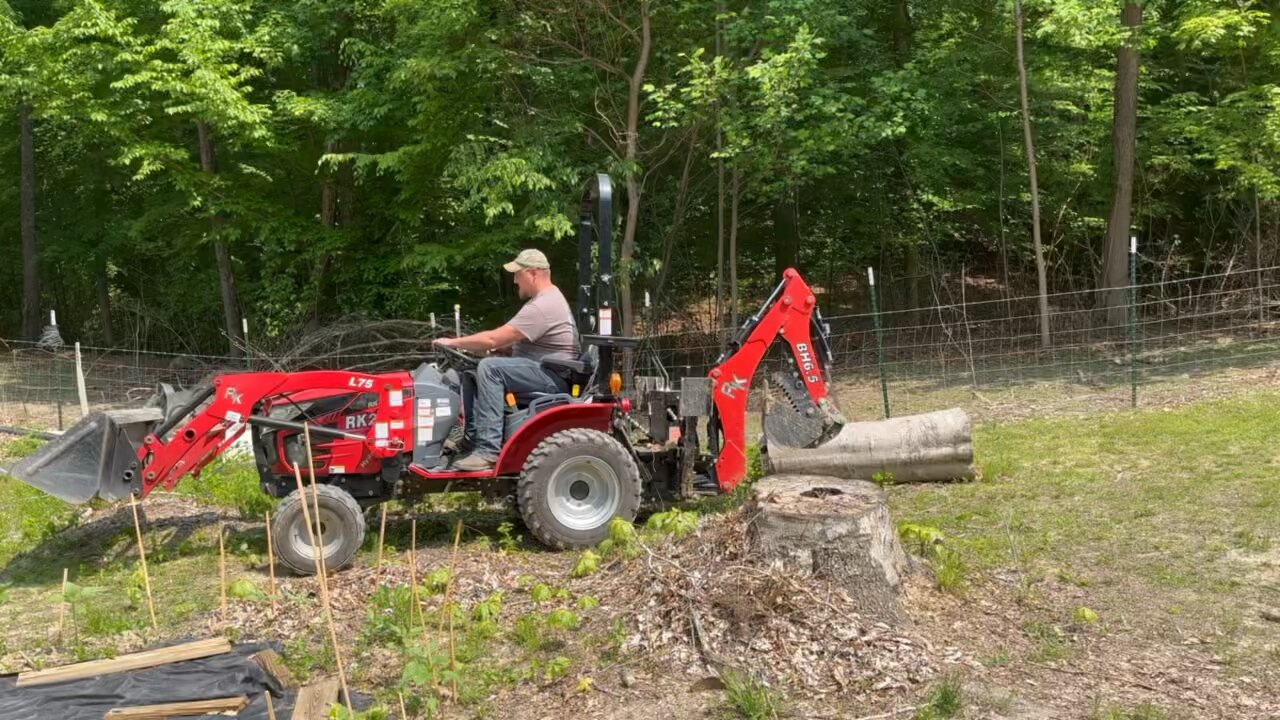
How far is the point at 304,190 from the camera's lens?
18.3 m

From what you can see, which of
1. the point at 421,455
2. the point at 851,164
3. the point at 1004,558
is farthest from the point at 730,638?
the point at 851,164

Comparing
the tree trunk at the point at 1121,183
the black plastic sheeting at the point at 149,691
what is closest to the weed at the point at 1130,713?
the black plastic sheeting at the point at 149,691

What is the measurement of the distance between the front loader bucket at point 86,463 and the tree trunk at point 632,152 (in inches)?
348

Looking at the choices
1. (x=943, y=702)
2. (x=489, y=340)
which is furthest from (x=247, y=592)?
(x=943, y=702)

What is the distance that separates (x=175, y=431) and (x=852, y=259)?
14.7 m

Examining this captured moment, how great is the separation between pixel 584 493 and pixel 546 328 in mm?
1086

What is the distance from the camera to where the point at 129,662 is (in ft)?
16.6

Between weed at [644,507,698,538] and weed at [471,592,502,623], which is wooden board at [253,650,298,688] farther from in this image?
weed at [644,507,698,538]

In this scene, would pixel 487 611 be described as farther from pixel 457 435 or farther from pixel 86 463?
pixel 86 463

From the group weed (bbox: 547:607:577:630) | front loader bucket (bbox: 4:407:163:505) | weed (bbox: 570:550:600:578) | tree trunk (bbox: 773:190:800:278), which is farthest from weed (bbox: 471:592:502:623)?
tree trunk (bbox: 773:190:800:278)

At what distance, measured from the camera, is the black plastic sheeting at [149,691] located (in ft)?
15.2

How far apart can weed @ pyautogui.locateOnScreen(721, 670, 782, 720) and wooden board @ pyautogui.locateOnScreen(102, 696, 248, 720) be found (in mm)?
1961

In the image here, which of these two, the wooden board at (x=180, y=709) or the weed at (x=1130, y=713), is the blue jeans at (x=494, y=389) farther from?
the weed at (x=1130, y=713)

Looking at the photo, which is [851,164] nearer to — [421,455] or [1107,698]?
[421,455]
